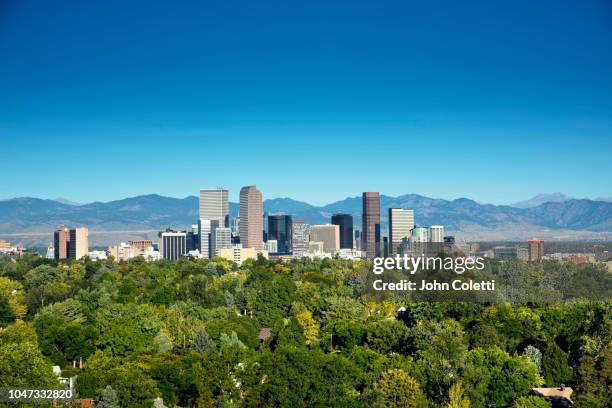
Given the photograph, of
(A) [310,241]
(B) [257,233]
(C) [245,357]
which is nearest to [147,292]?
(C) [245,357]

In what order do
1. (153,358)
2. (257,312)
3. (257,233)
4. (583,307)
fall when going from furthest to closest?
(257,233)
(257,312)
(583,307)
(153,358)

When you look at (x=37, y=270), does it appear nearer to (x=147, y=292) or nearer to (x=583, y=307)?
(x=147, y=292)

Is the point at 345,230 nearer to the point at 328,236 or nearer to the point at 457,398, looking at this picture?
the point at 328,236

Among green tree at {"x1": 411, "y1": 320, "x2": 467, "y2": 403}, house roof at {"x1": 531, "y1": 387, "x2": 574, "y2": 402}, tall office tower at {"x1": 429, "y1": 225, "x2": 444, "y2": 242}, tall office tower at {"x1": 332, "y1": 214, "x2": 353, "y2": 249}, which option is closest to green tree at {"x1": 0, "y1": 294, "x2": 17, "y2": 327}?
green tree at {"x1": 411, "y1": 320, "x2": 467, "y2": 403}

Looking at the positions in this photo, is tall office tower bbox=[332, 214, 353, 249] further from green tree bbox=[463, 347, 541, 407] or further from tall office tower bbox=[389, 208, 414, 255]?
green tree bbox=[463, 347, 541, 407]

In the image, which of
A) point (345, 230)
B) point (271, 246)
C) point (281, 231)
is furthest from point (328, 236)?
point (271, 246)
